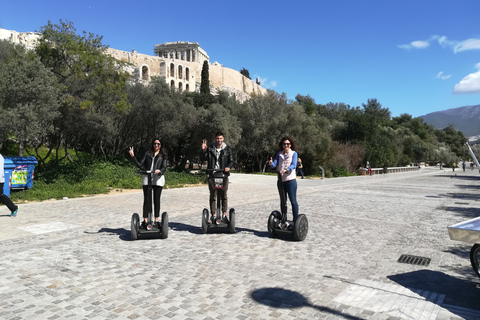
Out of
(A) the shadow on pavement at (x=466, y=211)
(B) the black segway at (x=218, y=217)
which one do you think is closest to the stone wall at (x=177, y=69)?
(A) the shadow on pavement at (x=466, y=211)

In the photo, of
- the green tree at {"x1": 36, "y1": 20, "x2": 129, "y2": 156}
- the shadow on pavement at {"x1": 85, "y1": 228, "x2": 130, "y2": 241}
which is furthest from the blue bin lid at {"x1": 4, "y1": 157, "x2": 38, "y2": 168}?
the shadow on pavement at {"x1": 85, "y1": 228, "x2": 130, "y2": 241}

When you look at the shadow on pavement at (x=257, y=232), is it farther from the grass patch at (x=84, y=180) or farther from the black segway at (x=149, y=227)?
the grass patch at (x=84, y=180)

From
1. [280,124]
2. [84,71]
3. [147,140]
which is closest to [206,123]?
[147,140]

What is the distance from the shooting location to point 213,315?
10.8 ft

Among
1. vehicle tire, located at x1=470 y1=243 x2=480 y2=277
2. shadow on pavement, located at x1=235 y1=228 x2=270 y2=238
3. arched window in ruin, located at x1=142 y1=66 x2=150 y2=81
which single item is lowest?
shadow on pavement, located at x1=235 y1=228 x2=270 y2=238

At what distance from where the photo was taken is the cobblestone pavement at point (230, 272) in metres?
3.43

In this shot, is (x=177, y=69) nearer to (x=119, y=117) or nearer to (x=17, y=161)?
(x=119, y=117)

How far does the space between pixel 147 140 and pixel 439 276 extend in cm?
1991

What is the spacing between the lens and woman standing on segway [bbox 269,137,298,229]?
6.24 metres

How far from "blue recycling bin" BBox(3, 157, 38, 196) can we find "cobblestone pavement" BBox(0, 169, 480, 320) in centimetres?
399

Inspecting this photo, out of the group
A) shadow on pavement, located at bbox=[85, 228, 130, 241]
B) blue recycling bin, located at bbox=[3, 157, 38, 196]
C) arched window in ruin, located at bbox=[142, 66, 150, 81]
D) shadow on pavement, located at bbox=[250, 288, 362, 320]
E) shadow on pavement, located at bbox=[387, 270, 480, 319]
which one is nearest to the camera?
shadow on pavement, located at bbox=[250, 288, 362, 320]

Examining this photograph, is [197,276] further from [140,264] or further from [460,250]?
[460,250]

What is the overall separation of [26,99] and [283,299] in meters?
12.3

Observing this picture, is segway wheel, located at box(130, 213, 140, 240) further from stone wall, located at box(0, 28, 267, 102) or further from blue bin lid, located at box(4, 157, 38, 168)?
stone wall, located at box(0, 28, 267, 102)
